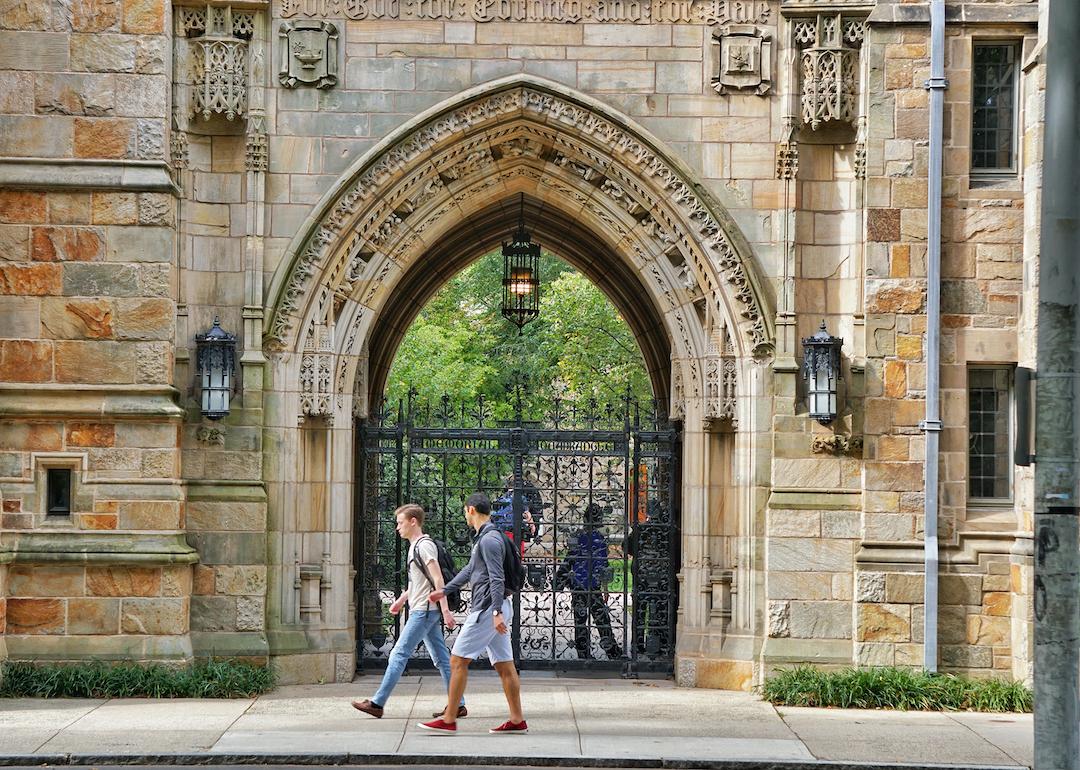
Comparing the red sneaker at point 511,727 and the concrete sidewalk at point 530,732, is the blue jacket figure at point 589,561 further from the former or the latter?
the red sneaker at point 511,727

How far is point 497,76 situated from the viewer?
13.9 meters

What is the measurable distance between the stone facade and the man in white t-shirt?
240 cm

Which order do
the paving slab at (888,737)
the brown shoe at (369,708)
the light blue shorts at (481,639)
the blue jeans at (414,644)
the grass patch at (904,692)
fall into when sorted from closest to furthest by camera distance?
the paving slab at (888,737) < the light blue shorts at (481,639) < the blue jeans at (414,644) < the brown shoe at (369,708) < the grass patch at (904,692)

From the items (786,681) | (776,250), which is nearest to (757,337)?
(776,250)

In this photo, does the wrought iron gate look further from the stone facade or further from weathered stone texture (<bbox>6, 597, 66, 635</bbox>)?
weathered stone texture (<bbox>6, 597, 66, 635</bbox>)

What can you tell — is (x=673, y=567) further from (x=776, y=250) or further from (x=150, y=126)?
(x=150, y=126)

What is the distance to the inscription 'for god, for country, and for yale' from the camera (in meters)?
13.9

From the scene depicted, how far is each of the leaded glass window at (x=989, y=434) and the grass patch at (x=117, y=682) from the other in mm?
6473

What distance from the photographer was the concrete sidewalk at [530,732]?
10.3 m

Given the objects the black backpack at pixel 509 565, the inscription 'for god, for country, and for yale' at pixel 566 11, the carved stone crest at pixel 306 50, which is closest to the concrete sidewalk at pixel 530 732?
the black backpack at pixel 509 565

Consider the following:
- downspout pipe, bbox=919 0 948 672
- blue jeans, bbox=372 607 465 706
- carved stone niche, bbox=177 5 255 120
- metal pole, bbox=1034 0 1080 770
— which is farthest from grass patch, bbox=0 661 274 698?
metal pole, bbox=1034 0 1080 770

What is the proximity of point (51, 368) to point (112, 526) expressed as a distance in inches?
55.3

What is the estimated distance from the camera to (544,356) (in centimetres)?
4006

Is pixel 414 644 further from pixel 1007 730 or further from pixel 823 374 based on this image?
pixel 1007 730
